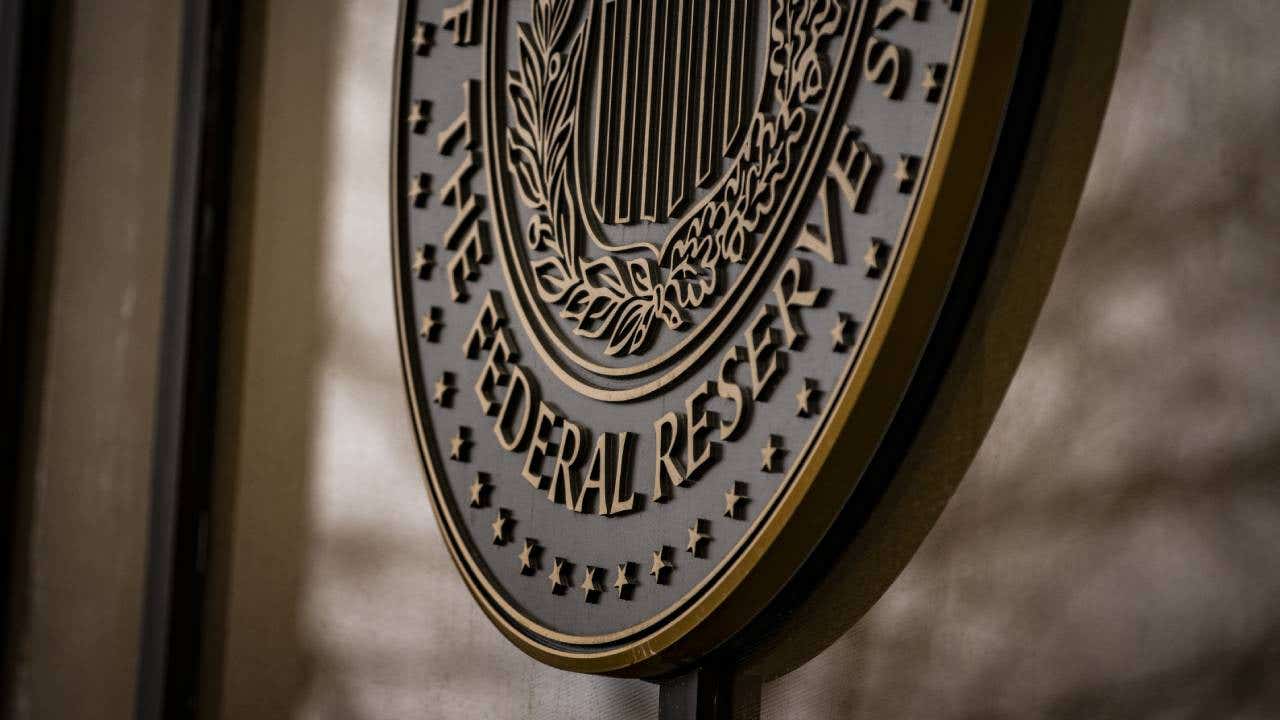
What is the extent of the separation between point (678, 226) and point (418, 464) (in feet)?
1.31

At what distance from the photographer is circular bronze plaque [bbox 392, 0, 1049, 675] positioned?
695 mm

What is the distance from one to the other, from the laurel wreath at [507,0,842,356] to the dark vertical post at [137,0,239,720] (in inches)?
18.6

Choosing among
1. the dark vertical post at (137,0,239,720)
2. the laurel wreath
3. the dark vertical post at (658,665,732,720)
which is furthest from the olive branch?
the dark vertical post at (137,0,239,720)

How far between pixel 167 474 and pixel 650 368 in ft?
2.29

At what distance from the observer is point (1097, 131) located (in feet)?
2.10

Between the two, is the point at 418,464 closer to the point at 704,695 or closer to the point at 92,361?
the point at 704,695

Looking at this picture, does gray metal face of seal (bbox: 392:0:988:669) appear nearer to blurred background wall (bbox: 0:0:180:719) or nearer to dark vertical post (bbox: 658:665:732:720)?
dark vertical post (bbox: 658:665:732:720)

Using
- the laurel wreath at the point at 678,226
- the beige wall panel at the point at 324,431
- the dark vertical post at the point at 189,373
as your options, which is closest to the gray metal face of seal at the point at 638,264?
the laurel wreath at the point at 678,226

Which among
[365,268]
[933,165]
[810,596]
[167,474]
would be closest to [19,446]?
[167,474]

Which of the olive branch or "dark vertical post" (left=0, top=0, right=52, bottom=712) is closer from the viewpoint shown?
the olive branch

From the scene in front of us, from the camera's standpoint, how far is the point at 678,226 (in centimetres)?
84

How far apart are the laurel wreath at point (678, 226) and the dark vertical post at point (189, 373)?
47cm

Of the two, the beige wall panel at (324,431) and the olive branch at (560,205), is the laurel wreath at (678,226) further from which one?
the beige wall panel at (324,431)

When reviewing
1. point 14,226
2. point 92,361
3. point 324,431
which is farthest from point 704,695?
point 14,226
